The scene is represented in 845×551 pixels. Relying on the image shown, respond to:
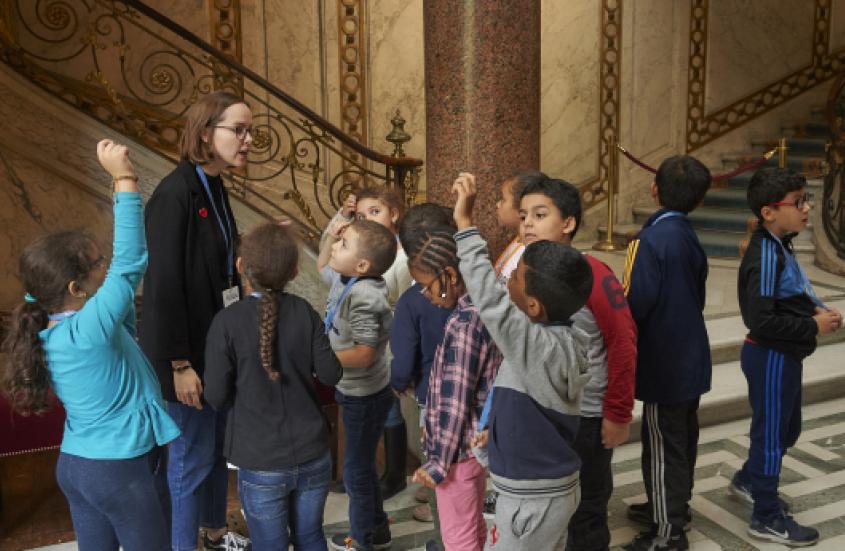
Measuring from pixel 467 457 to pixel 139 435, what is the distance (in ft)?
3.14

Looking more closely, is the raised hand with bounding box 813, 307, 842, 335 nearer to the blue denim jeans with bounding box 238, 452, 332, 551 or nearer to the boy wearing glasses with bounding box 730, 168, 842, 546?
the boy wearing glasses with bounding box 730, 168, 842, 546

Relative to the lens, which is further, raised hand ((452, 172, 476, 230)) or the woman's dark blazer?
the woman's dark blazer

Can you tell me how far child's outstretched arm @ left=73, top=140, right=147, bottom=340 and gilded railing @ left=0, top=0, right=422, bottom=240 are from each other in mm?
3265

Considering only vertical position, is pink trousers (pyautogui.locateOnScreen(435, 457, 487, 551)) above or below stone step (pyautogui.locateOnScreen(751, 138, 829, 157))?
below

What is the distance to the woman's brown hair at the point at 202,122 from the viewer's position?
281 centimetres

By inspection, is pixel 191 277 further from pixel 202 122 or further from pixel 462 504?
pixel 462 504

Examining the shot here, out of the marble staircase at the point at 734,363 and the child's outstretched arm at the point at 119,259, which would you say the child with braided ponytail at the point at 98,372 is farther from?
the marble staircase at the point at 734,363

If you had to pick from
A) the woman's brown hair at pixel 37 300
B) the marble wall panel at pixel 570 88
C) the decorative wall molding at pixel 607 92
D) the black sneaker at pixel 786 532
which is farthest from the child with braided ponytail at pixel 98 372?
the decorative wall molding at pixel 607 92

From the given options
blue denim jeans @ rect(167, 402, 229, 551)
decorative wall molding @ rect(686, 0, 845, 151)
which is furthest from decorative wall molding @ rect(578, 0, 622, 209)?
blue denim jeans @ rect(167, 402, 229, 551)

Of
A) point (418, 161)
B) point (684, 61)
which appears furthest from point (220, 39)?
point (684, 61)

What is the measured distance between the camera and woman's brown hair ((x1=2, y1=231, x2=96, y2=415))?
Result: 87.3 inches

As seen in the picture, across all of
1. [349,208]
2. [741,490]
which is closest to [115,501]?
[349,208]

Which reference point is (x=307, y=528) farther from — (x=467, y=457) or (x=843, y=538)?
(x=843, y=538)

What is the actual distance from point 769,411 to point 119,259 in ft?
8.33
